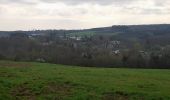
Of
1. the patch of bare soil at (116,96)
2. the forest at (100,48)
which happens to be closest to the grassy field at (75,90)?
the patch of bare soil at (116,96)

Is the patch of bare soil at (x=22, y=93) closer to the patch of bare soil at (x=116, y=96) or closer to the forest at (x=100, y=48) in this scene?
the patch of bare soil at (x=116, y=96)

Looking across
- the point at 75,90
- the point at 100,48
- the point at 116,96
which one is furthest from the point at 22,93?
the point at 100,48

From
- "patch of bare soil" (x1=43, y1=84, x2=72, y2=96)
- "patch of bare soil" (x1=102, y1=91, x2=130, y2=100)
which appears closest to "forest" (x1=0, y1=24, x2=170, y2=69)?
"patch of bare soil" (x1=43, y1=84, x2=72, y2=96)

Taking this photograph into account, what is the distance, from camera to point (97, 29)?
189500 mm

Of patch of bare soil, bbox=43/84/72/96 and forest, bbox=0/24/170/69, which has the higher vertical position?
patch of bare soil, bbox=43/84/72/96

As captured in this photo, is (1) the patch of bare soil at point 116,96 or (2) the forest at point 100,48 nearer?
(1) the patch of bare soil at point 116,96

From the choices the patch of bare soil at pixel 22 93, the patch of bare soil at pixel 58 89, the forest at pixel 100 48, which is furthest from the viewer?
the forest at pixel 100 48

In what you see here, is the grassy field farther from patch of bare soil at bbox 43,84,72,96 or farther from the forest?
the forest

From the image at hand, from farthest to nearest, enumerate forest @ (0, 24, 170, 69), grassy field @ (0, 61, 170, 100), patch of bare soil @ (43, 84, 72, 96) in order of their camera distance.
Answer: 1. forest @ (0, 24, 170, 69)
2. patch of bare soil @ (43, 84, 72, 96)
3. grassy field @ (0, 61, 170, 100)

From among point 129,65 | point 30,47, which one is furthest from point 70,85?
point 30,47

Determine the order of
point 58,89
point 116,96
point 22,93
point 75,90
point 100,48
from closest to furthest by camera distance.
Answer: point 116,96 → point 22,93 → point 75,90 → point 58,89 → point 100,48

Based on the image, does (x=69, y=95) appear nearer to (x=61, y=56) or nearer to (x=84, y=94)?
(x=84, y=94)

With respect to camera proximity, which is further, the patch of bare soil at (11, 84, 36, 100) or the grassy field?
the grassy field

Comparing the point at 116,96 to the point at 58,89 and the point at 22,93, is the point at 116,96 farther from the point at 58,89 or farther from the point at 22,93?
the point at 22,93
